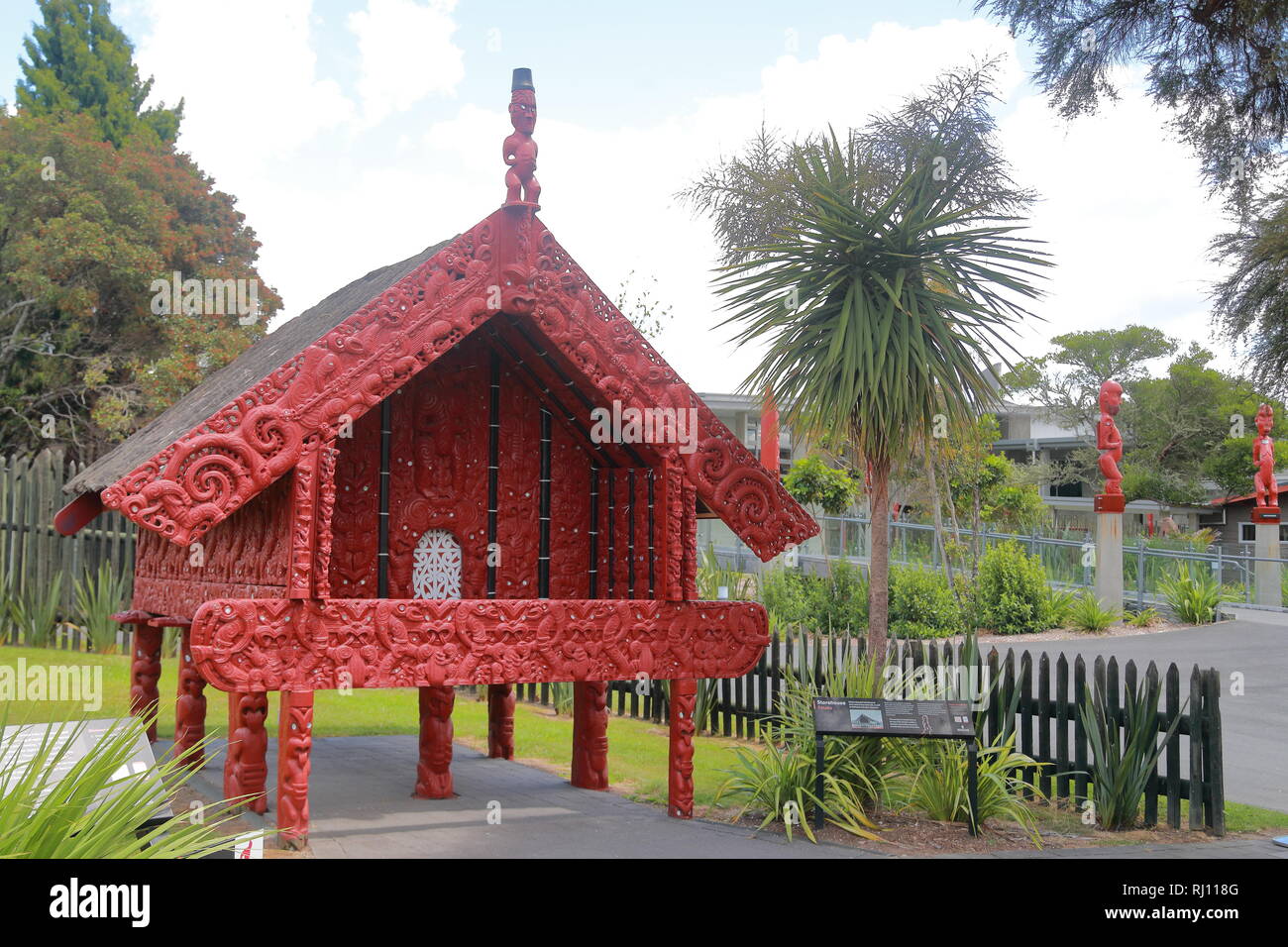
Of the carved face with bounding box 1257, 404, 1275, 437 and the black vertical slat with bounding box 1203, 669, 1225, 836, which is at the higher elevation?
the carved face with bounding box 1257, 404, 1275, 437

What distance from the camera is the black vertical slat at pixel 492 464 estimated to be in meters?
8.86

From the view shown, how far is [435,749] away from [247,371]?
3.77m

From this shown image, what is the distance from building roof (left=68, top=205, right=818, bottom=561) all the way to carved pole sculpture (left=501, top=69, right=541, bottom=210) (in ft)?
0.33

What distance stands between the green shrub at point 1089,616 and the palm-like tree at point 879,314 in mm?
12115

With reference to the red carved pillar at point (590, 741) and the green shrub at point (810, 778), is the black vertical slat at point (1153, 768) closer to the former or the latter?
the green shrub at point (810, 778)

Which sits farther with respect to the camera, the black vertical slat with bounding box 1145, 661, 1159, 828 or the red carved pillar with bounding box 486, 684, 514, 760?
Result: the red carved pillar with bounding box 486, 684, 514, 760

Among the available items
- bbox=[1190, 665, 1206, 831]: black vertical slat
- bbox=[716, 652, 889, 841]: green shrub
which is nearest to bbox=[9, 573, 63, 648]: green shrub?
bbox=[716, 652, 889, 841]: green shrub

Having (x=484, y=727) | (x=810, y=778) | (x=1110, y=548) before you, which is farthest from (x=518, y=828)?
(x=1110, y=548)

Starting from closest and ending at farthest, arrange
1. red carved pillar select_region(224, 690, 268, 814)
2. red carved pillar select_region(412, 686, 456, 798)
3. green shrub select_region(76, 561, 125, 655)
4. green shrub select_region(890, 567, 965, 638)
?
red carved pillar select_region(224, 690, 268, 814), red carved pillar select_region(412, 686, 456, 798), green shrub select_region(76, 561, 125, 655), green shrub select_region(890, 567, 965, 638)

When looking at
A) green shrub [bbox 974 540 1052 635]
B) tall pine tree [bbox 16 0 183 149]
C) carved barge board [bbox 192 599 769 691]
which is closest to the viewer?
carved barge board [bbox 192 599 769 691]

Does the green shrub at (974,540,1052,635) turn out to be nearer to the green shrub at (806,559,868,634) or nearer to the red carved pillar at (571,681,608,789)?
the green shrub at (806,559,868,634)

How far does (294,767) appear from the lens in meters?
7.16

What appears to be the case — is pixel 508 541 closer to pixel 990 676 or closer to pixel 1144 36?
pixel 990 676

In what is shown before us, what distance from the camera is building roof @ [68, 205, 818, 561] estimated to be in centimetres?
693
